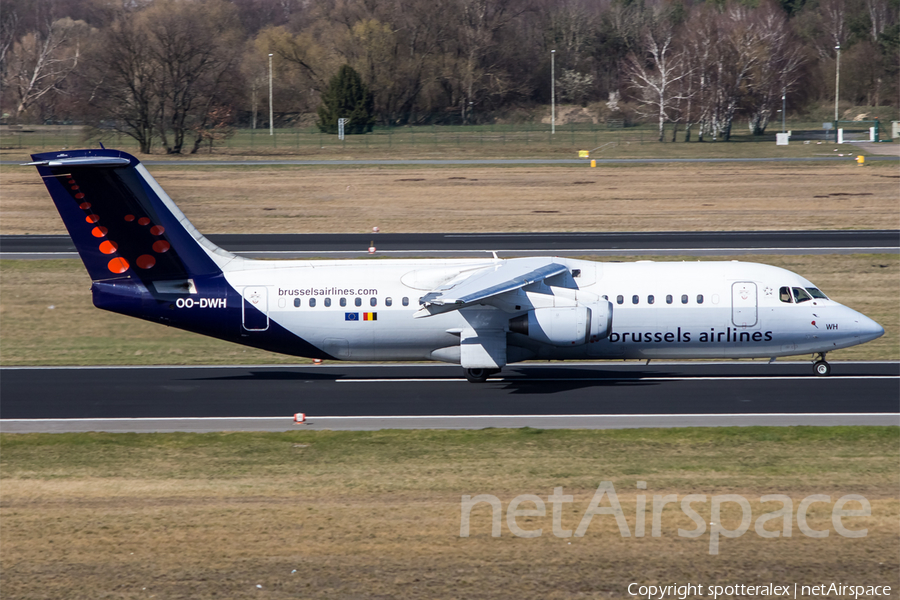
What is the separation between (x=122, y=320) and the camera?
30078mm

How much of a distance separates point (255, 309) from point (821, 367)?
15458 mm

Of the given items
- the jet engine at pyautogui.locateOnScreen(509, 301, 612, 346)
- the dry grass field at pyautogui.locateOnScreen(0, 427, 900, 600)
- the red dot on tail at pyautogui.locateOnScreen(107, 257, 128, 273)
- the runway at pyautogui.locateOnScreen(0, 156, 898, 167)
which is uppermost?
the runway at pyautogui.locateOnScreen(0, 156, 898, 167)

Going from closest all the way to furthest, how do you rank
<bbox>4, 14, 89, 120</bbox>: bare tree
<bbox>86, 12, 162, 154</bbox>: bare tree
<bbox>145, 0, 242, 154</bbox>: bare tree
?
<bbox>86, 12, 162, 154</bbox>: bare tree < <bbox>145, 0, 242, 154</bbox>: bare tree < <bbox>4, 14, 89, 120</bbox>: bare tree

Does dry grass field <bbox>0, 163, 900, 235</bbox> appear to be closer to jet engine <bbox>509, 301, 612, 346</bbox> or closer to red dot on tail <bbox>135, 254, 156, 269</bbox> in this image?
jet engine <bbox>509, 301, 612, 346</bbox>

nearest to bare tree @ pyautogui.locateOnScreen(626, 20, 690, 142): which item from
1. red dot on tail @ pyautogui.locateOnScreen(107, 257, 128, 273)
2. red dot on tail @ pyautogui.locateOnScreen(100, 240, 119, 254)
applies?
red dot on tail @ pyautogui.locateOnScreen(107, 257, 128, 273)

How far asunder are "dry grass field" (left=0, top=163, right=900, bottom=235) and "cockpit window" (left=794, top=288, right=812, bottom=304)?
23.2 meters

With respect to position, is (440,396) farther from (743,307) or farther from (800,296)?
(800,296)

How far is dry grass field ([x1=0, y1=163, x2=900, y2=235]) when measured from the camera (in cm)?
5044

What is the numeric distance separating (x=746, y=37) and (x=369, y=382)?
3341 inches

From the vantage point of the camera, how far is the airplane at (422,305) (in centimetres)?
2452

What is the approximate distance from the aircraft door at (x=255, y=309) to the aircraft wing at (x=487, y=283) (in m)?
4.35

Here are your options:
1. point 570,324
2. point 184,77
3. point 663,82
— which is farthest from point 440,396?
point 663,82

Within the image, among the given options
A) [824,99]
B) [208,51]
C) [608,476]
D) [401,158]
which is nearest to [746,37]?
[824,99]

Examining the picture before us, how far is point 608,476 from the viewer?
1720cm
